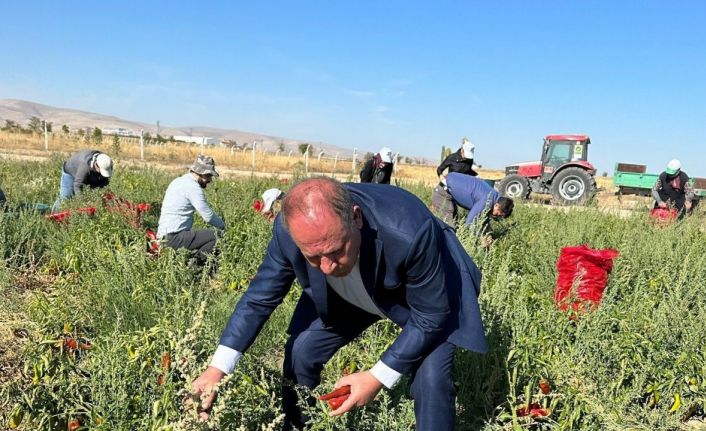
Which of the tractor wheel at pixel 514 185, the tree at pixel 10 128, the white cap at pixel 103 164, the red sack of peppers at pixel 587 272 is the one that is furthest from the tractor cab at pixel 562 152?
the tree at pixel 10 128

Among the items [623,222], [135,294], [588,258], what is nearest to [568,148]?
[623,222]

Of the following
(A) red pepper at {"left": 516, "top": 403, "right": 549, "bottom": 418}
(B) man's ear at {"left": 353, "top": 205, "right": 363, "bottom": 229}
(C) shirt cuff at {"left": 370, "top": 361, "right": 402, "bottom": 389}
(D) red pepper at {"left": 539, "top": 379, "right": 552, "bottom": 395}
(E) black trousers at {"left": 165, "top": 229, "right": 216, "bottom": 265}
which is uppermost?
(B) man's ear at {"left": 353, "top": 205, "right": 363, "bottom": 229}

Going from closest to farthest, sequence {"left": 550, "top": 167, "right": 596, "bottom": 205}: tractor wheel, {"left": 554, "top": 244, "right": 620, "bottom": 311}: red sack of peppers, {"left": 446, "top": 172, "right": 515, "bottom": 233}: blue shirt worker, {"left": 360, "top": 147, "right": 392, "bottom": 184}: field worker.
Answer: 1. {"left": 554, "top": 244, "right": 620, "bottom": 311}: red sack of peppers
2. {"left": 446, "top": 172, "right": 515, "bottom": 233}: blue shirt worker
3. {"left": 360, "top": 147, "right": 392, "bottom": 184}: field worker
4. {"left": 550, "top": 167, "right": 596, "bottom": 205}: tractor wheel

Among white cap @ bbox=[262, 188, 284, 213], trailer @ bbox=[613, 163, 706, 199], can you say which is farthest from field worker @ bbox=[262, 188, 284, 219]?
trailer @ bbox=[613, 163, 706, 199]

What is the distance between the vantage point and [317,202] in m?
1.47

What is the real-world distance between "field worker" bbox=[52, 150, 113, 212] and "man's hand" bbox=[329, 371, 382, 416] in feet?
16.4

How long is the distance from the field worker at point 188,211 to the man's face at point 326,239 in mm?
3248

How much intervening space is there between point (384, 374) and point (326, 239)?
635mm

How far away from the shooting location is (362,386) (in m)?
Answer: 1.81

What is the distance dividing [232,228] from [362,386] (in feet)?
10.9

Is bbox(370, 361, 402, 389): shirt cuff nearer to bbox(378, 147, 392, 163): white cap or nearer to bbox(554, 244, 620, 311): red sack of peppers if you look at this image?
bbox(554, 244, 620, 311): red sack of peppers

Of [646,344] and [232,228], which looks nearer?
[646,344]

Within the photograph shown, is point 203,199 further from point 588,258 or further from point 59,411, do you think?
point 588,258

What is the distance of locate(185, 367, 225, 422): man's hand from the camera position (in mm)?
1736
